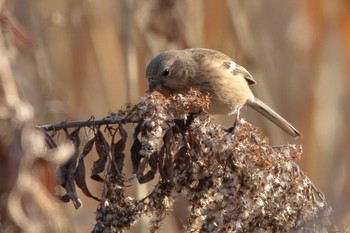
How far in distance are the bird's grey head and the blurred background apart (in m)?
0.28

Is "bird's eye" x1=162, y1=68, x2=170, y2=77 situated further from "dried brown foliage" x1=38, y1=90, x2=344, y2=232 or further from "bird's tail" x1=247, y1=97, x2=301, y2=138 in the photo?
"dried brown foliage" x1=38, y1=90, x2=344, y2=232

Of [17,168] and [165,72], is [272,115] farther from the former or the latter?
[17,168]

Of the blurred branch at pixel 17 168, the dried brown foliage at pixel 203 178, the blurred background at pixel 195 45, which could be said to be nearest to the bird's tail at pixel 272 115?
the blurred background at pixel 195 45

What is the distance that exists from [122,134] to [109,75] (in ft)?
6.17

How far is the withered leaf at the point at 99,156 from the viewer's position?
1584mm

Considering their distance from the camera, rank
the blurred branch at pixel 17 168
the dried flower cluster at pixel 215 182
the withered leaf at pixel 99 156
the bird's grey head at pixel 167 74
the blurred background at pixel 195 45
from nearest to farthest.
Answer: the blurred branch at pixel 17 168
the dried flower cluster at pixel 215 182
the withered leaf at pixel 99 156
the bird's grey head at pixel 167 74
the blurred background at pixel 195 45

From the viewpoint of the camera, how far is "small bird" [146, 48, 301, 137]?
2732 mm

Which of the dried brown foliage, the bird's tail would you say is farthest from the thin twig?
the bird's tail

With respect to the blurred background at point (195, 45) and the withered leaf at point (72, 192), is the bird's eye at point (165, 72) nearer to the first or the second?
the blurred background at point (195, 45)

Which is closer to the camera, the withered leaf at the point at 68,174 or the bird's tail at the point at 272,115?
the withered leaf at the point at 68,174

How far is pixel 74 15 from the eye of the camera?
9.69ft

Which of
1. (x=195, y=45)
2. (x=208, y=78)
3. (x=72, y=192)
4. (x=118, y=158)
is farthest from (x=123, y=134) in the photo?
(x=195, y=45)

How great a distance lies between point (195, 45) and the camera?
329 cm

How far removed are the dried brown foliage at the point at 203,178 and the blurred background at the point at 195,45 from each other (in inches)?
54.0
